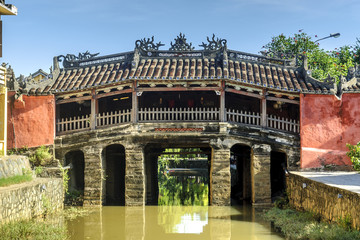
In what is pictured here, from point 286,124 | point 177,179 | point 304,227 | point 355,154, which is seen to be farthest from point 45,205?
point 177,179

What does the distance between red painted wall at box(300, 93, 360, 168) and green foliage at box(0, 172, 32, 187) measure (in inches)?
420

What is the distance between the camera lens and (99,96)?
21078 mm

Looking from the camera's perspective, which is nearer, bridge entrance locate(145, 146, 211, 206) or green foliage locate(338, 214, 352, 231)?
green foliage locate(338, 214, 352, 231)

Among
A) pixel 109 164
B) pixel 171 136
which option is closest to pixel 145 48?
pixel 171 136

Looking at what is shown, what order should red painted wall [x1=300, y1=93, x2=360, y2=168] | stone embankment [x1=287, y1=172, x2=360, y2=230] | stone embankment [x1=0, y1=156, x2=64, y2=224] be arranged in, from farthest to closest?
red painted wall [x1=300, y1=93, x2=360, y2=168] < stone embankment [x1=0, y1=156, x2=64, y2=224] < stone embankment [x1=287, y1=172, x2=360, y2=230]

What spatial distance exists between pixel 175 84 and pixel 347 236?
435 inches

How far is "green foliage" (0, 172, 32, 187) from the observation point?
15267 mm

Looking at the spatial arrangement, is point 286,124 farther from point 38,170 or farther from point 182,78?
point 38,170

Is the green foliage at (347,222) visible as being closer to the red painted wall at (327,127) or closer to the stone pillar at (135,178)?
the red painted wall at (327,127)

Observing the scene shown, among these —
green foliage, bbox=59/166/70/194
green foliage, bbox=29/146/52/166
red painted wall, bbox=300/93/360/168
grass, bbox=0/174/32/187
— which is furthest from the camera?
green foliage, bbox=29/146/52/166

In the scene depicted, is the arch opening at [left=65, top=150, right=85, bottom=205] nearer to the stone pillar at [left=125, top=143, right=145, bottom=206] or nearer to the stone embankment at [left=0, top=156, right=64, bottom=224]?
the stone embankment at [left=0, top=156, right=64, bottom=224]

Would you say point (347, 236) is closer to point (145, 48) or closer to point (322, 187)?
point (322, 187)

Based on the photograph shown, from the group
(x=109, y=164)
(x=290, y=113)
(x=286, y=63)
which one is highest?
(x=286, y=63)

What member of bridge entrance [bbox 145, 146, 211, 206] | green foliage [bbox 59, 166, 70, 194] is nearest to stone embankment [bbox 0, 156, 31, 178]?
green foliage [bbox 59, 166, 70, 194]
